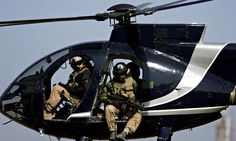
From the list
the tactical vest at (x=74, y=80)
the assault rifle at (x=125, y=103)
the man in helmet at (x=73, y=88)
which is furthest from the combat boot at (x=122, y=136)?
the tactical vest at (x=74, y=80)

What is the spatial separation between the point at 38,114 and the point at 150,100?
2.58 metres

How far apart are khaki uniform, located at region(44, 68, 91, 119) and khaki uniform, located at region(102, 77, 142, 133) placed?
565mm

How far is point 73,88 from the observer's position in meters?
18.5

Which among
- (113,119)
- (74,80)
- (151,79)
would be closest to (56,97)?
(74,80)

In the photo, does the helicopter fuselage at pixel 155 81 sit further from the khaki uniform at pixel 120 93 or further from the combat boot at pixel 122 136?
the combat boot at pixel 122 136

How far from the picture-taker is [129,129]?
58.7 ft

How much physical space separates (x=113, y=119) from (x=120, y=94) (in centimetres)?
59

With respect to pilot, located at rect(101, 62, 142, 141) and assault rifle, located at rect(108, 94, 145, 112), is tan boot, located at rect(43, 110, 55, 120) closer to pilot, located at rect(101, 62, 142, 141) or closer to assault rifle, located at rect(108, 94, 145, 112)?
pilot, located at rect(101, 62, 142, 141)

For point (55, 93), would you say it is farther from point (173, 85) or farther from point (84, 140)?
point (173, 85)

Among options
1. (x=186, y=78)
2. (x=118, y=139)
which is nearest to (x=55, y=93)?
(x=118, y=139)

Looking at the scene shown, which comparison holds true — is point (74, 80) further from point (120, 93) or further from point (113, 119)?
point (113, 119)

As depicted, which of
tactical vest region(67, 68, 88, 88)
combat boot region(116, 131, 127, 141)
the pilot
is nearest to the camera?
combat boot region(116, 131, 127, 141)

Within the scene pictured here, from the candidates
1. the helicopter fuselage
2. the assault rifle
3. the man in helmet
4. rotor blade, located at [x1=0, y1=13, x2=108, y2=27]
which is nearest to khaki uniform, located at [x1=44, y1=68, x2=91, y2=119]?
the man in helmet

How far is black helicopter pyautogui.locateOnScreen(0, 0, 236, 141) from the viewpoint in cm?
1822
